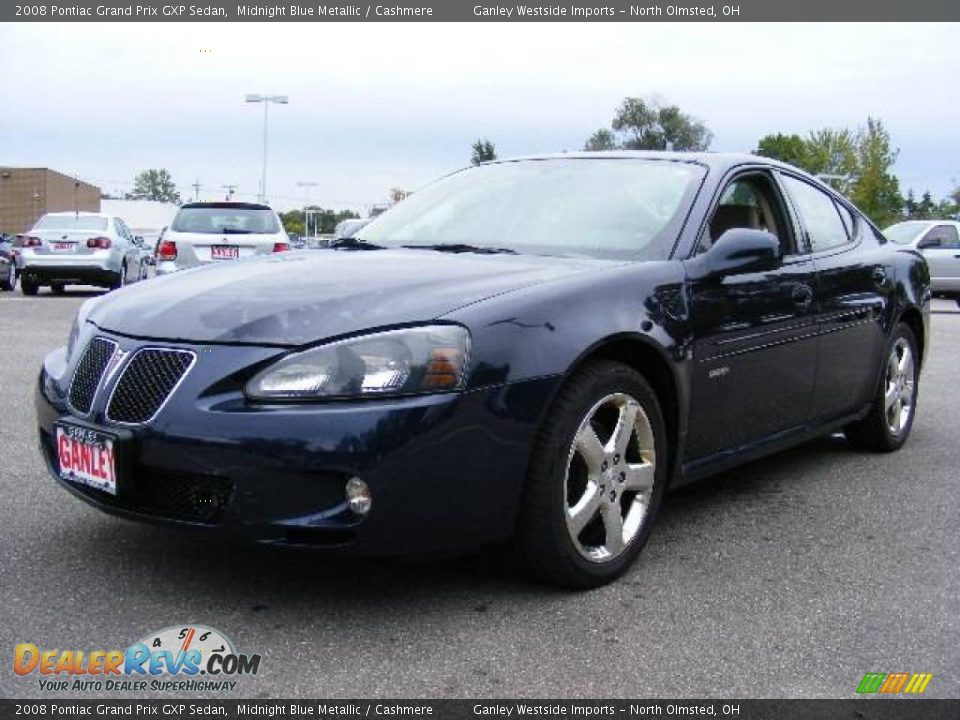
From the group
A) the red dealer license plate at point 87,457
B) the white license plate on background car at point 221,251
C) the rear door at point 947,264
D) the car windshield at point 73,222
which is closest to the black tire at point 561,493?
the red dealer license plate at point 87,457

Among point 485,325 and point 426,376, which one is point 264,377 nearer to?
point 426,376

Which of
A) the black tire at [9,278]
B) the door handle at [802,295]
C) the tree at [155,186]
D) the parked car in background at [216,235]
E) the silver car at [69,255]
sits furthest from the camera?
the tree at [155,186]

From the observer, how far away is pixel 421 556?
116 inches

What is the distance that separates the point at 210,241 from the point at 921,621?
36.3 feet

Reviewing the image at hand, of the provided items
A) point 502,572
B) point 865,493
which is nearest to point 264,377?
point 502,572

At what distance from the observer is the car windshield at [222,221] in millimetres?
13242

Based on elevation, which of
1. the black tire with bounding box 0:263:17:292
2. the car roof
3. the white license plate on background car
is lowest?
the black tire with bounding box 0:263:17:292

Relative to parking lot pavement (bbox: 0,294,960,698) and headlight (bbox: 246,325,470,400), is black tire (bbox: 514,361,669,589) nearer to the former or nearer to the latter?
parking lot pavement (bbox: 0,294,960,698)

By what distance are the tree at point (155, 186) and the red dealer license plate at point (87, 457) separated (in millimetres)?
151931

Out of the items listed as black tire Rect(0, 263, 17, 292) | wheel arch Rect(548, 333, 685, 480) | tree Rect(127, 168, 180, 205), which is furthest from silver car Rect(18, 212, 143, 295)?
tree Rect(127, 168, 180, 205)

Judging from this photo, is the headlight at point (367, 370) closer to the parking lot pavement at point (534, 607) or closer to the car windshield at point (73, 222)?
the parking lot pavement at point (534, 607)

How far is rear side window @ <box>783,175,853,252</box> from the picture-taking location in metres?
4.72

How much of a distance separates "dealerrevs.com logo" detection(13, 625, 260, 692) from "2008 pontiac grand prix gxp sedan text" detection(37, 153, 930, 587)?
1.01 feet

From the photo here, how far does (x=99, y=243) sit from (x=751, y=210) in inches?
573
